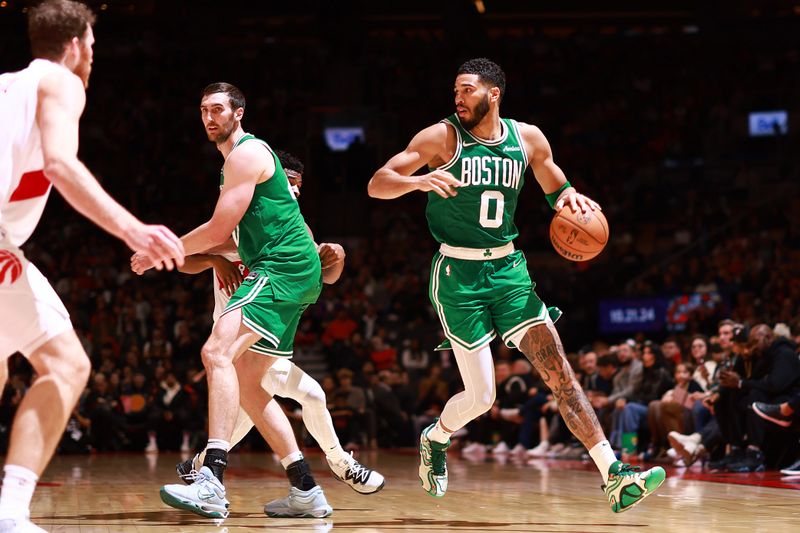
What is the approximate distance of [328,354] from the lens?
16.8 metres

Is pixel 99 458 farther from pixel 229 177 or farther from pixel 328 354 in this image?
pixel 229 177

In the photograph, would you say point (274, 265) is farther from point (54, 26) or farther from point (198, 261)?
point (54, 26)

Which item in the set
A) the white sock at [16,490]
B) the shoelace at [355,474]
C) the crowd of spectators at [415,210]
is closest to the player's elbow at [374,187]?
the shoelace at [355,474]

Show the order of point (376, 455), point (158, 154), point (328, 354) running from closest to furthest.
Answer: point (376, 455), point (328, 354), point (158, 154)

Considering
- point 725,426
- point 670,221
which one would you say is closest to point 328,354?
point 670,221

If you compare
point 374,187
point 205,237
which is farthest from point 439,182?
point 205,237

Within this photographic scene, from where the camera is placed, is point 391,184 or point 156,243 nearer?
point 156,243

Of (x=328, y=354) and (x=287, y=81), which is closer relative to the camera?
(x=328, y=354)

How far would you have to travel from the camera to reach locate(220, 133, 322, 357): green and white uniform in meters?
5.49

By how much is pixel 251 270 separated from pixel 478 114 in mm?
1457

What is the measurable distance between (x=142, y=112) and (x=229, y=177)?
57.4ft

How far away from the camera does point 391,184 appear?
18.4 feet

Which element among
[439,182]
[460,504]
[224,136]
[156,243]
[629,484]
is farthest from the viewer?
[460,504]

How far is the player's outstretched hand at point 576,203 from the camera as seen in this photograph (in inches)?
230
